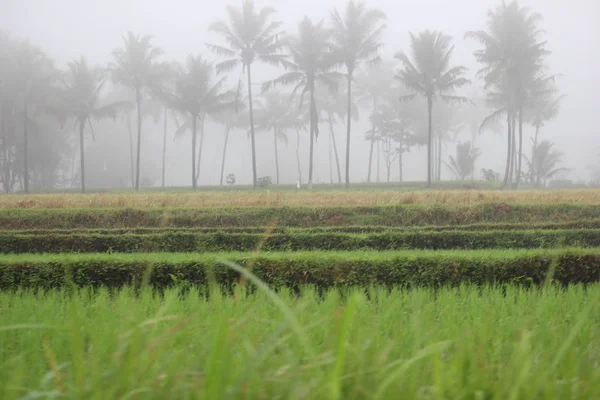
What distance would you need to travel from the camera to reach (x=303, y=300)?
6.35ft

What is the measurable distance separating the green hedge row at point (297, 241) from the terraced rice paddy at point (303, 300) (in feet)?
0.09

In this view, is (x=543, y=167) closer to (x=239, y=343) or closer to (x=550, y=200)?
(x=550, y=200)

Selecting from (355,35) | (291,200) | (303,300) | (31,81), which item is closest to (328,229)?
(291,200)

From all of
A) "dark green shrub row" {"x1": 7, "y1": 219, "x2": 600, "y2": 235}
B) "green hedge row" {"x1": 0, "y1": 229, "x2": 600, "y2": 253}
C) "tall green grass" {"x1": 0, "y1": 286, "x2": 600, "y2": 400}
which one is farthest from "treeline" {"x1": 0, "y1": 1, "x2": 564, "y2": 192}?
"tall green grass" {"x1": 0, "y1": 286, "x2": 600, "y2": 400}

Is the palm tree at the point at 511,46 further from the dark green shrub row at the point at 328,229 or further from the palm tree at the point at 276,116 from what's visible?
the palm tree at the point at 276,116

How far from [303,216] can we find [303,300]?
31.5 ft

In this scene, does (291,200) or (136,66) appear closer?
(291,200)

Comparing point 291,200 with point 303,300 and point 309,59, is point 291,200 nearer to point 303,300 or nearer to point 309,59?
point 303,300

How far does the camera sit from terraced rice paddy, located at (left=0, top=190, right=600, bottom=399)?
2.93 ft

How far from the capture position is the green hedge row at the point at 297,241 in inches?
349

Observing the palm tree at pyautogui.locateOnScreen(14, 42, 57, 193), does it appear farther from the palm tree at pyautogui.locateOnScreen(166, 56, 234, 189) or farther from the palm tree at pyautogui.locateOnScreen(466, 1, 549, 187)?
the palm tree at pyautogui.locateOnScreen(466, 1, 549, 187)

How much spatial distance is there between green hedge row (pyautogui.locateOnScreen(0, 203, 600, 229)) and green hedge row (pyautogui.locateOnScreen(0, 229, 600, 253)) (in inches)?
83.1

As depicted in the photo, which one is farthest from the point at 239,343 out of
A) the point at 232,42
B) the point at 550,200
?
the point at 232,42

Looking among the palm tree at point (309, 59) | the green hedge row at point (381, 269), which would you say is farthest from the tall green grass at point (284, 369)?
the palm tree at point (309, 59)
